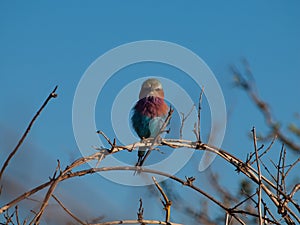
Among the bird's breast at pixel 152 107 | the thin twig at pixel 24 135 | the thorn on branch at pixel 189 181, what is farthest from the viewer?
the bird's breast at pixel 152 107

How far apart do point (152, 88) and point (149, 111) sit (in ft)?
0.77

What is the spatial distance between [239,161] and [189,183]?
0.95 ft

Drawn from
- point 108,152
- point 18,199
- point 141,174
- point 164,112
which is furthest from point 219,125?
point 164,112

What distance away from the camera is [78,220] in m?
2.02

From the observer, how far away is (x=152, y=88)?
4.22 metres

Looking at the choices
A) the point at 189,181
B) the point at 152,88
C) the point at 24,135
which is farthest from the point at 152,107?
the point at 24,135

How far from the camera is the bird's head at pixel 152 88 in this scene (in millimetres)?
4105

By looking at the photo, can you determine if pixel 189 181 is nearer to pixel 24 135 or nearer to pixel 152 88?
pixel 24 135

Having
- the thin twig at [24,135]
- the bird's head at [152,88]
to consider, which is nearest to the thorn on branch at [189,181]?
the thin twig at [24,135]

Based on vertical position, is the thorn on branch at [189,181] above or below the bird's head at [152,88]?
below

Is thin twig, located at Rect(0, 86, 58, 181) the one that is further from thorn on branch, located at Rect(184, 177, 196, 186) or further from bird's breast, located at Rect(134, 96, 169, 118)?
bird's breast, located at Rect(134, 96, 169, 118)

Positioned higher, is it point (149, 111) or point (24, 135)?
point (149, 111)

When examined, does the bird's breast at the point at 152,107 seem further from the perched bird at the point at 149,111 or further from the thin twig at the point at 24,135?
the thin twig at the point at 24,135

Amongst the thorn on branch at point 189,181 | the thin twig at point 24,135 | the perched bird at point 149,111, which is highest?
the perched bird at point 149,111
